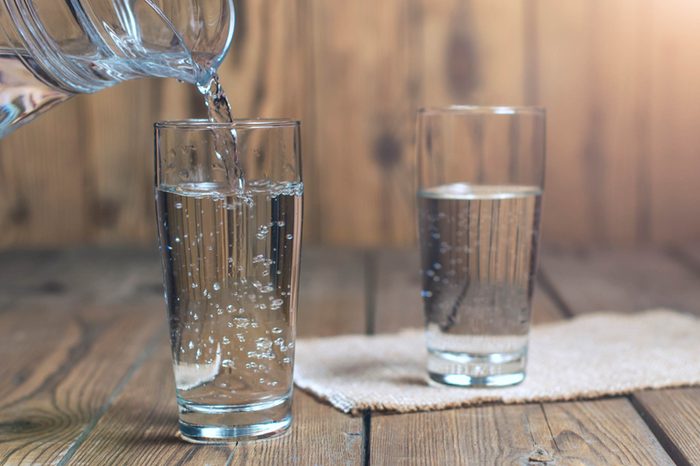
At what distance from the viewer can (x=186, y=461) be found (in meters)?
0.73

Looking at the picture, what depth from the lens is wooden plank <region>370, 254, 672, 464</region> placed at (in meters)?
0.73

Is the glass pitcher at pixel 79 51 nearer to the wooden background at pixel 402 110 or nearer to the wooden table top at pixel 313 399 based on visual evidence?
the wooden table top at pixel 313 399

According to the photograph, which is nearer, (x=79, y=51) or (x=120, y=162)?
(x=79, y=51)

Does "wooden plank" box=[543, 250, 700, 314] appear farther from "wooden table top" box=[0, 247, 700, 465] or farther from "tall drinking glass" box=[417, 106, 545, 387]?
"tall drinking glass" box=[417, 106, 545, 387]

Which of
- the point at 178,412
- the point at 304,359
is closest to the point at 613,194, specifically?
the point at 304,359

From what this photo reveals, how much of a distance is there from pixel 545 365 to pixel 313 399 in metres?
0.22

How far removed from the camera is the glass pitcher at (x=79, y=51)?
0.73m

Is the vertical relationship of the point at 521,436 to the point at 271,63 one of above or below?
below

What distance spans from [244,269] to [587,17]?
1104 mm

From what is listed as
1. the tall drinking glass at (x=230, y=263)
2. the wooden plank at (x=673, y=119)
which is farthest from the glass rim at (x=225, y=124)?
the wooden plank at (x=673, y=119)

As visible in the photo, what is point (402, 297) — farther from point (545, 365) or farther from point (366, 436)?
point (366, 436)

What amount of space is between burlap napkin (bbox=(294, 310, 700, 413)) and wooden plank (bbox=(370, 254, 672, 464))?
0.8 inches

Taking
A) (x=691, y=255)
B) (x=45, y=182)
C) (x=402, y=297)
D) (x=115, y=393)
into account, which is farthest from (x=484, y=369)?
(x=45, y=182)

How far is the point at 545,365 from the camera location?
3.11 ft
